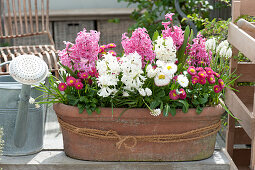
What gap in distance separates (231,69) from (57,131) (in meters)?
1.02

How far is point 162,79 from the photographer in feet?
4.83

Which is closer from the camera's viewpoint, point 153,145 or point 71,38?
point 153,145

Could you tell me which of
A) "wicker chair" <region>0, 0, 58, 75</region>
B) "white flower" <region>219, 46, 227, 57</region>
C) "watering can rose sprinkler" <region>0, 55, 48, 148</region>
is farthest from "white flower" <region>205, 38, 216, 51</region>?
"wicker chair" <region>0, 0, 58, 75</region>

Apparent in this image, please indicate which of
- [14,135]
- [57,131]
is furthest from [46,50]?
[14,135]

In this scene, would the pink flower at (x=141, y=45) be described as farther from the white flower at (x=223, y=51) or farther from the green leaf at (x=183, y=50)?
the white flower at (x=223, y=51)

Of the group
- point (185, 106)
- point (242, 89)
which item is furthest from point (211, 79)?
point (242, 89)

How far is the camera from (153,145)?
1.59m

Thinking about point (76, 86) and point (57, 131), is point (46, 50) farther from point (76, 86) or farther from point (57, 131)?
point (76, 86)

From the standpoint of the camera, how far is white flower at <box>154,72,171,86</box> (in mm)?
1468

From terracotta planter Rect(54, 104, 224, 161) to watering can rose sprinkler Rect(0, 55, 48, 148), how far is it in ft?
A: 0.44

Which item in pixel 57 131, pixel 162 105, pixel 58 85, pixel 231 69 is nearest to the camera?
pixel 162 105

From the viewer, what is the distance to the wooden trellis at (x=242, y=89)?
5.37 ft

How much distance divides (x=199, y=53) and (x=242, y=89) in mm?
576

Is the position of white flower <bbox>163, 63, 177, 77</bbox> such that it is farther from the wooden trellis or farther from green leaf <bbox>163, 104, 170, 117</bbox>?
the wooden trellis
